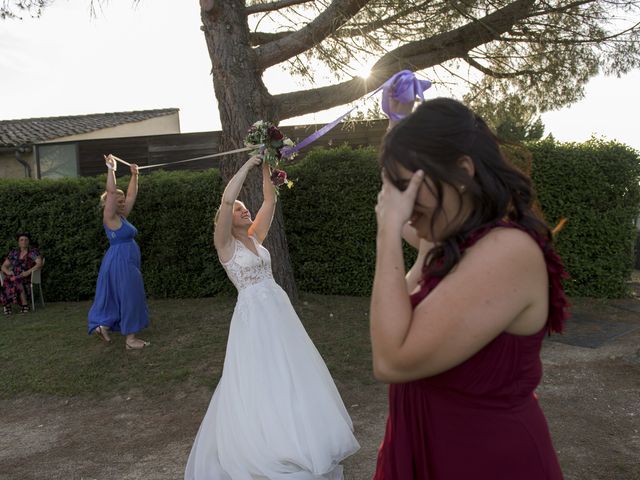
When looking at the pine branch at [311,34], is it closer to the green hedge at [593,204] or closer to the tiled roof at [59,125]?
the green hedge at [593,204]

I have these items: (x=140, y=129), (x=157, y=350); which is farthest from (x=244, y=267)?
(x=140, y=129)

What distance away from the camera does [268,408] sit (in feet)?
12.8

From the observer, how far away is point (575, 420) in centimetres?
484

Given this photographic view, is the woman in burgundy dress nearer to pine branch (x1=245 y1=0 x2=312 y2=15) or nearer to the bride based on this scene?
the bride

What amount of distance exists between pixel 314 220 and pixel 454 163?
26.9ft

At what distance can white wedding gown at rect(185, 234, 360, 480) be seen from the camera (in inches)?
149

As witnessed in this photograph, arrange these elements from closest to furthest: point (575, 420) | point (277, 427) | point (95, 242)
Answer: point (277, 427) → point (575, 420) → point (95, 242)

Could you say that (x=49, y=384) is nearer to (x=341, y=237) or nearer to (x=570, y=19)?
(x=341, y=237)

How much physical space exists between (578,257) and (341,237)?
152 inches

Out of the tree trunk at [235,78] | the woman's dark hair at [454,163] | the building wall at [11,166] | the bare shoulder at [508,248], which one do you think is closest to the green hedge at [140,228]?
the tree trunk at [235,78]

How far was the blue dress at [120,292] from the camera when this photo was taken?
7.52 m

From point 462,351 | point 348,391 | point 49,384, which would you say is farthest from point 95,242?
point 462,351

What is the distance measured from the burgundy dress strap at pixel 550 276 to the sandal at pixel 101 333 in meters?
7.07

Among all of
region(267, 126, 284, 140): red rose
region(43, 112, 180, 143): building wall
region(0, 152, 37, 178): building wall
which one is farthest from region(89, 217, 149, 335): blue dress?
region(43, 112, 180, 143): building wall
